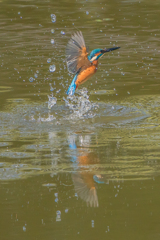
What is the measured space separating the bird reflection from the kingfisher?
1.07m

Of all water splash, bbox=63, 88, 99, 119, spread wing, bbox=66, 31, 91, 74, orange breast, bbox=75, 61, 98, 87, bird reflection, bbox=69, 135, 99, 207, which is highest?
spread wing, bbox=66, 31, 91, 74

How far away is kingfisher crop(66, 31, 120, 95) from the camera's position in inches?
211

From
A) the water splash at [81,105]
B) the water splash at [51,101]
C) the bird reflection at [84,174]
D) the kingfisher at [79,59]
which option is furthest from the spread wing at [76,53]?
the bird reflection at [84,174]

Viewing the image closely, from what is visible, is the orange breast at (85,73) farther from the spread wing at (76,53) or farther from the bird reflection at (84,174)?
the bird reflection at (84,174)

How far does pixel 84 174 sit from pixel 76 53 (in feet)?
6.14

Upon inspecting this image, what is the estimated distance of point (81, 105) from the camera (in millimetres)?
6363

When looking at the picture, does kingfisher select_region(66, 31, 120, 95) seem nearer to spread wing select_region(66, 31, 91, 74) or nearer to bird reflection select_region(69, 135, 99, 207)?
spread wing select_region(66, 31, 91, 74)

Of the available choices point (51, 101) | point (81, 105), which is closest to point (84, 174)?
point (81, 105)

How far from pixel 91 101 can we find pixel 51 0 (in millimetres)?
10076

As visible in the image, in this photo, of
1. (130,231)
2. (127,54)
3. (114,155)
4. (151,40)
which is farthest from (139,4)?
(130,231)

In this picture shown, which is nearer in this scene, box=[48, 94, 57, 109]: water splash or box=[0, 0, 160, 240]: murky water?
box=[0, 0, 160, 240]: murky water

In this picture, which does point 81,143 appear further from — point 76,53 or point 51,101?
point 51,101

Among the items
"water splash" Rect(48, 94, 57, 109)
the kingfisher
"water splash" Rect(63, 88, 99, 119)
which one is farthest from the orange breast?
"water splash" Rect(48, 94, 57, 109)

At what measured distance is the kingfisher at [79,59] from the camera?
17.6 ft
